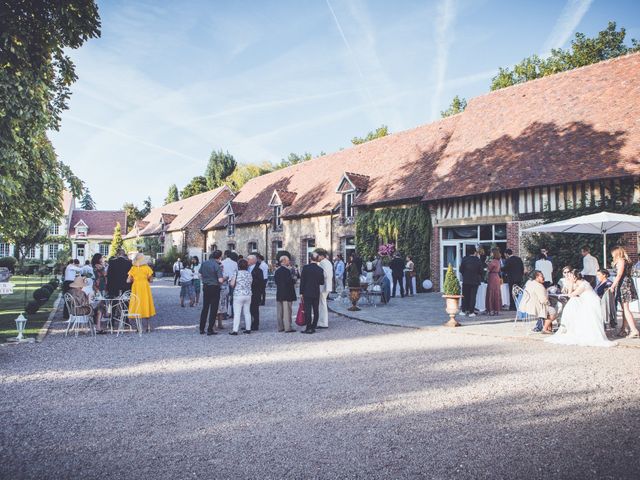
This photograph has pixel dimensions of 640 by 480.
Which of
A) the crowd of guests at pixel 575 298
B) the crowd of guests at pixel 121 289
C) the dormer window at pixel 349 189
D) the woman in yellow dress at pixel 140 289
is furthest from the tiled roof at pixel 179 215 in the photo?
the crowd of guests at pixel 575 298

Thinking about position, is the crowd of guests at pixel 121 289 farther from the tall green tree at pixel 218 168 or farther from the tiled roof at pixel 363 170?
the tall green tree at pixel 218 168

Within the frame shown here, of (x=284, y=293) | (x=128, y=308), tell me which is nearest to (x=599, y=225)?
(x=284, y=293)

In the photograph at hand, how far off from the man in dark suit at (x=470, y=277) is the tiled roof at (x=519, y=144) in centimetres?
497

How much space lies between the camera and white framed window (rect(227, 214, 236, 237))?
31.6 meters

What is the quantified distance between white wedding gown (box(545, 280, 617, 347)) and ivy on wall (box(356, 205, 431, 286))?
396 inches

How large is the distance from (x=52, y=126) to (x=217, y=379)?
8635 mm

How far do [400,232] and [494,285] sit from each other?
24.7ft

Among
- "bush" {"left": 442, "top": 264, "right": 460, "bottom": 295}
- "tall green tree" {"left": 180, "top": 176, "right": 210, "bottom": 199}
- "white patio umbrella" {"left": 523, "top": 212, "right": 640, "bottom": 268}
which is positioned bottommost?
"bush" {"left": 442, "top": 264, "right": 460, "bottom": 295}

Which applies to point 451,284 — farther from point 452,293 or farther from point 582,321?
point 582,321

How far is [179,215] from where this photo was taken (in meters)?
41.3

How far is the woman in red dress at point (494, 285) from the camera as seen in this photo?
11.7 m

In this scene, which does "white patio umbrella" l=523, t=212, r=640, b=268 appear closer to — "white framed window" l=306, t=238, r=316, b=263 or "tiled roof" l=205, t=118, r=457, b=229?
"tiled roof" l=205, t=118, r=457, b=229

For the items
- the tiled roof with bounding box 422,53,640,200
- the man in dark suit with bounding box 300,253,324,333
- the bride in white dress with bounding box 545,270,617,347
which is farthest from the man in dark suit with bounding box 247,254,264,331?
the tiled roof with bounding box 422,53,640,200

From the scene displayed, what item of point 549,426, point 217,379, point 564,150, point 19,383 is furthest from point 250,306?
point 564,150
